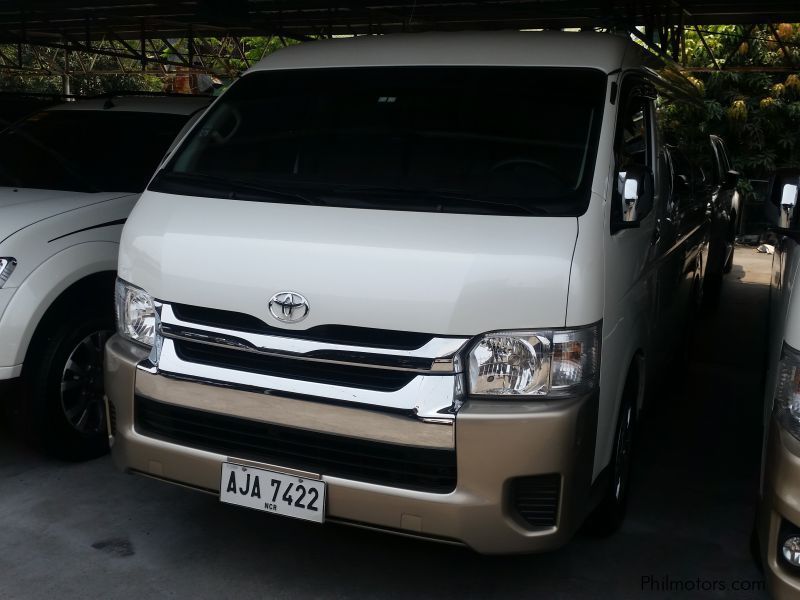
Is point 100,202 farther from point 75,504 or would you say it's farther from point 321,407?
point 321,407

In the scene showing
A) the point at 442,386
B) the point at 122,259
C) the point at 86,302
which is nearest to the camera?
the point at 442,386

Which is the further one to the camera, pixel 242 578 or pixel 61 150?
pixel 61 150

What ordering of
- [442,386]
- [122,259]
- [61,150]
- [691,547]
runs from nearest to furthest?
[442,386]
[122,259]
[691,547]
[61,150]

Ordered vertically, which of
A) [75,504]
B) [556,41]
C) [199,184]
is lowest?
[75,504]

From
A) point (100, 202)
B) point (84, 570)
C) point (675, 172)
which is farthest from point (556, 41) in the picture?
point (84, 570)

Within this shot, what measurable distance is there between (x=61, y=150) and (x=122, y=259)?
230 cm

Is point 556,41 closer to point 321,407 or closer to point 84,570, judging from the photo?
point 321,407

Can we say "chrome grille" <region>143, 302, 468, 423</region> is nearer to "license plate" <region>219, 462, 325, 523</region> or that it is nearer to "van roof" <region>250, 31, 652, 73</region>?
"license plate" <region>219, 462, 325, 523</region>

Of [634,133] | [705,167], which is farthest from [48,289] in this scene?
[705,167]

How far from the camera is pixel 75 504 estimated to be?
13.7 feet

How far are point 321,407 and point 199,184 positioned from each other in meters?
1.17

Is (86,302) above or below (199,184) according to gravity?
below

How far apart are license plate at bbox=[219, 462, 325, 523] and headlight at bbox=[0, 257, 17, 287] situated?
1.60 m

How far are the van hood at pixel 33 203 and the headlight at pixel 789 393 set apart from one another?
325 centimetres
